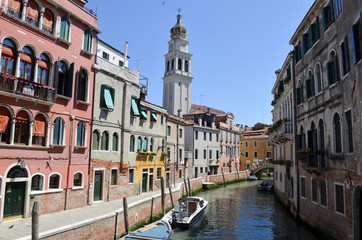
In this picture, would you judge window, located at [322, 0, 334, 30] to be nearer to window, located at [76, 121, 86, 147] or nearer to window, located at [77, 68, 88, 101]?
window, located at [77, 68, 88, 101]

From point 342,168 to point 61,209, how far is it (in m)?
11.8

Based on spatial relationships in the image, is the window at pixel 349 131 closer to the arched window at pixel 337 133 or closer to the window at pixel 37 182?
the arched window at pixel 337 133

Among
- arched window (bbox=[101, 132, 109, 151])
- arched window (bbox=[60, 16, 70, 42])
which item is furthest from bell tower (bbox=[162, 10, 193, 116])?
arched window (bbox=[60, 16, 70, 42])

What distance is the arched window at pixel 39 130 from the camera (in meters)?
11.9

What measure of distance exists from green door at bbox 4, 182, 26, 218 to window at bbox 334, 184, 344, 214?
12.3 meters

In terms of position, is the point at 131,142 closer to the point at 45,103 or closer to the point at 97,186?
the point at 97,186

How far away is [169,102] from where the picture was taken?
4944 cm

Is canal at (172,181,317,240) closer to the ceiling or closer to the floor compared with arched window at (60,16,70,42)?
closer to the floor

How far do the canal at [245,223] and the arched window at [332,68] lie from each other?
7.08 meters

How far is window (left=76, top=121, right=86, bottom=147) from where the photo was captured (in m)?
14.2

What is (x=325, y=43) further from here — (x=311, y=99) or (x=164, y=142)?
(x=164, y=142)

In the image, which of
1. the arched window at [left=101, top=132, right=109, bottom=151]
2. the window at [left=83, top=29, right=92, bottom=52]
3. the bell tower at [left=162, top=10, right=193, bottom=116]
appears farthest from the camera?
the bell tower at [left=162, top=10, right=193, bottom=116]

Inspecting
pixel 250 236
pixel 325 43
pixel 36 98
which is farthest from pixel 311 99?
pixel 36 98

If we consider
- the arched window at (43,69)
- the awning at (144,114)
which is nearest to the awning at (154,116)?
the awning at (144,114)
